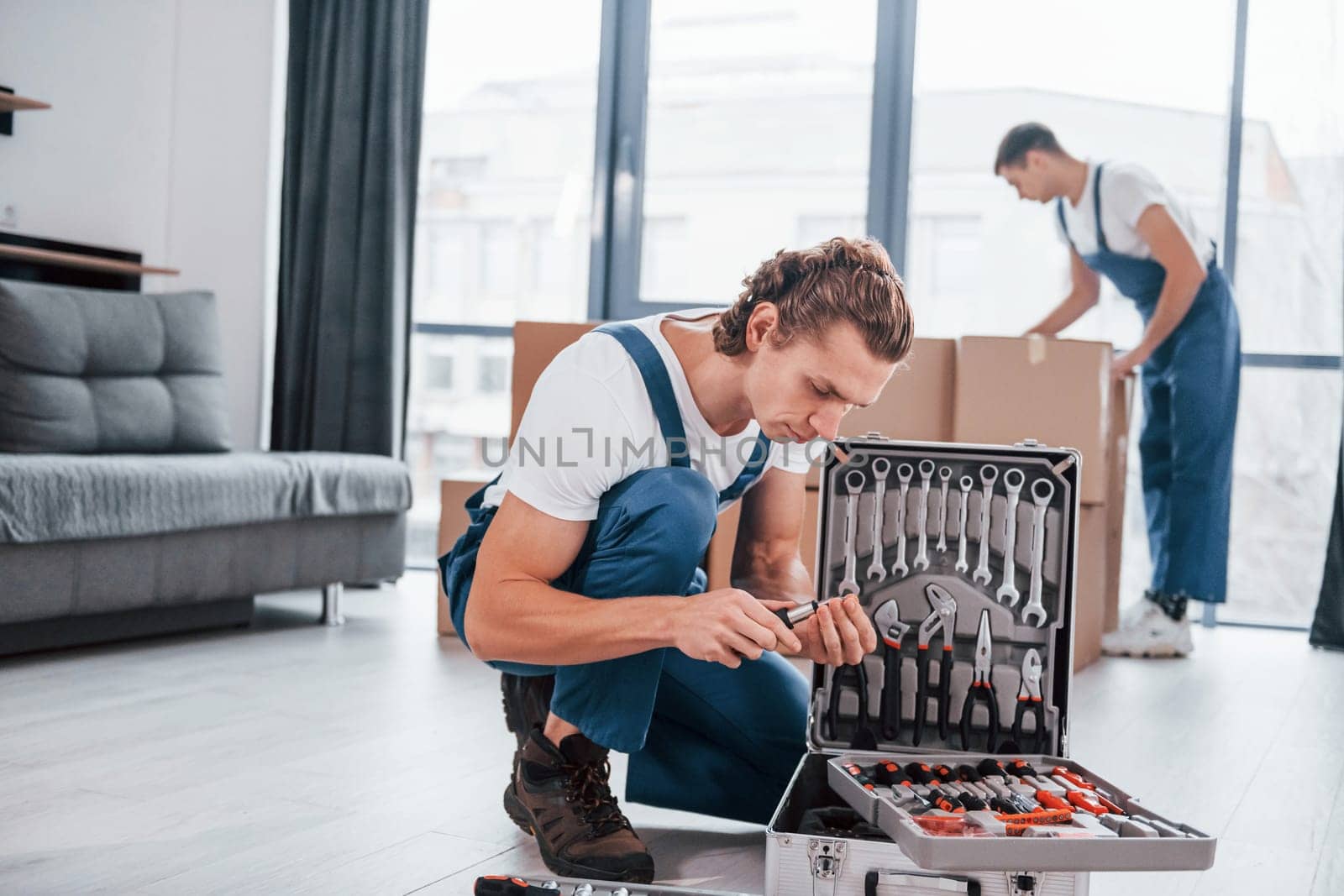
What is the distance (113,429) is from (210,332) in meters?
0.48

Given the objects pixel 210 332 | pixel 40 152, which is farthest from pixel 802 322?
pixel 40 152

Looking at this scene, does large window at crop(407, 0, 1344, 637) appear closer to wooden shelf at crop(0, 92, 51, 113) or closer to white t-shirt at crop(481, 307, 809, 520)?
wooden shelf at crop(0, 92, 51, 113)

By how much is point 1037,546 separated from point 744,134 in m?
2.66

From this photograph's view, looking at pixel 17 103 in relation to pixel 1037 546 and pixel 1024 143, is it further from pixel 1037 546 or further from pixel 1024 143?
pixel 1037 546

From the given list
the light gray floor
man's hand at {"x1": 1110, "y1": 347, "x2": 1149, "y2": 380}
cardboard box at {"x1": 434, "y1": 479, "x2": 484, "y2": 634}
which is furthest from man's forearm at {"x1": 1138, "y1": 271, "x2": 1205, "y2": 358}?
cardboard box at {"x1": 434, "y1": 479, "x2": 484, "y2": 634}

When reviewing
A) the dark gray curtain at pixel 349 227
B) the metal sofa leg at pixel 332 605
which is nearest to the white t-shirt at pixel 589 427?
the metal sofa leg at pixel 332 605

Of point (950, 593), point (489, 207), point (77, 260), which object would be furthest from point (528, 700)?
point (489, 207)

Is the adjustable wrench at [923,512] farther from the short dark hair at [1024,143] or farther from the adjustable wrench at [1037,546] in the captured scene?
the short dark hair at [1024,143]

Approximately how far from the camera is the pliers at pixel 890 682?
56.3 inches

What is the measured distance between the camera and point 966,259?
3.64 m

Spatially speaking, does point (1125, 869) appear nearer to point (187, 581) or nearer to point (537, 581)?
point (537, 581)

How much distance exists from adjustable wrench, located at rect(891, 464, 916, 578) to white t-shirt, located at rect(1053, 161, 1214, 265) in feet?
5.98

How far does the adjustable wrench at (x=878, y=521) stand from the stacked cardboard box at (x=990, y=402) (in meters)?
1.14

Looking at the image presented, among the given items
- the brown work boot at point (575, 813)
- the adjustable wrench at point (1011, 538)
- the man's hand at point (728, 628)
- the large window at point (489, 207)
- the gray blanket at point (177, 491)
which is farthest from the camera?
the large window at point (489, 207)
